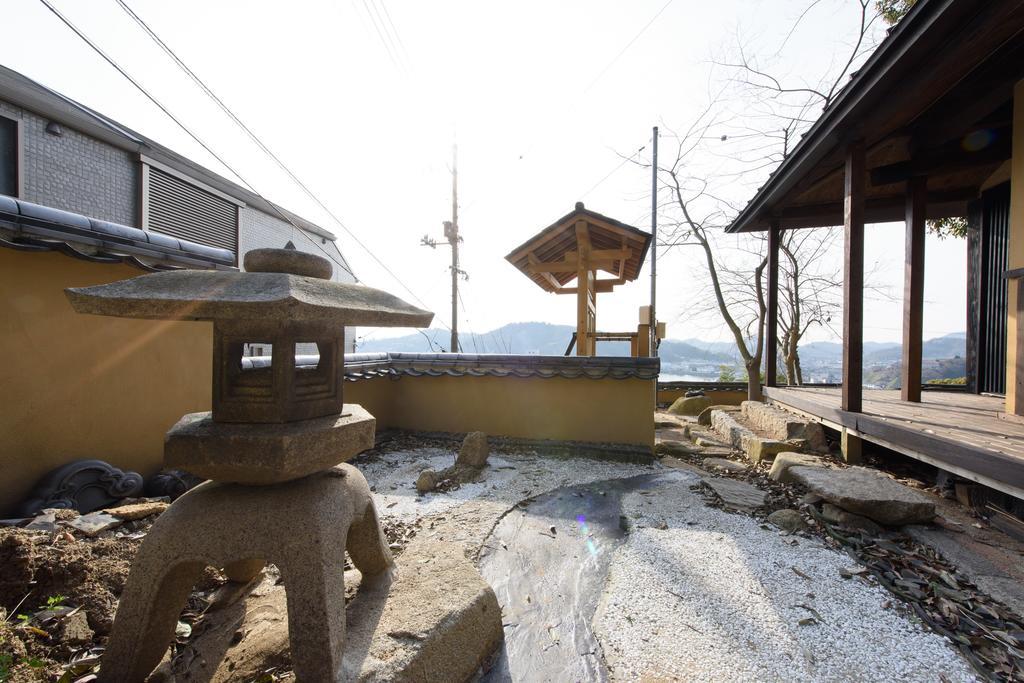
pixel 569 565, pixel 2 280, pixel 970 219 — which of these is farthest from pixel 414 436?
pixel 970 219

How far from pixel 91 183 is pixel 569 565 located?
33.0 feet

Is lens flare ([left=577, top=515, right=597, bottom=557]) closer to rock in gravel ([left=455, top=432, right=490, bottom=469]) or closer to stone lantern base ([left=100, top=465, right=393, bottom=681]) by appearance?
rock in gravel ([left=455, top=432, right=490, bottom=469])

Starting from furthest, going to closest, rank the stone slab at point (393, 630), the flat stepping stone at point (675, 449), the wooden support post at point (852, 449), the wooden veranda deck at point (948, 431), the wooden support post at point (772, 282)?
the wooden support post at point (772, 282)
the flat stepping stone at point (675, 449)
the wooden support post at point (852, 449)
the wooden veranda deck at point (948, 431)
the stone slab at point (393, 630)

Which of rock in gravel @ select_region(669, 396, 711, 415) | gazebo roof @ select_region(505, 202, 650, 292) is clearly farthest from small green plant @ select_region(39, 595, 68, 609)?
rock in gravel @ select_region(669, 396, 711, 415)

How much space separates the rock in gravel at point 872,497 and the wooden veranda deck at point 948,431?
0.35 metres

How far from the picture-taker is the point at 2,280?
9.71ft

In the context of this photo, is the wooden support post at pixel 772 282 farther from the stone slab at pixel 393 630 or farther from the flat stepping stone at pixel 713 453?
the stone slab at pixel 393 630

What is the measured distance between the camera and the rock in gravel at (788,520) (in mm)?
3477

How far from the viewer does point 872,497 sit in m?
3.42

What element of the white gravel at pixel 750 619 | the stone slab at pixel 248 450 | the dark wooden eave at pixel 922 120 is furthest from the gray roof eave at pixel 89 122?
the dark wooden eave at pixel 922 120

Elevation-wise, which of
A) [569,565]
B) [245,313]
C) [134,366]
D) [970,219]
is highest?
[970,219]

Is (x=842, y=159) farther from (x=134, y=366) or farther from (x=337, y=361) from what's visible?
(x=134, y=366)

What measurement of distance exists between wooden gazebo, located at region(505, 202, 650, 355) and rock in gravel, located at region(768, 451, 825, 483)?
4692 mm

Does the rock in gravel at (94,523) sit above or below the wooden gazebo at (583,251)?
below
